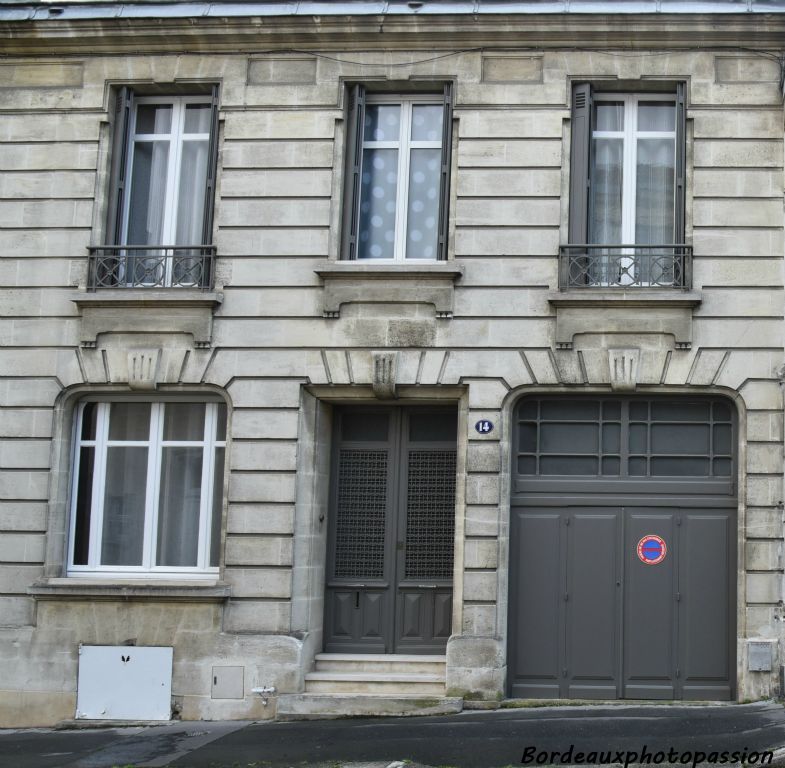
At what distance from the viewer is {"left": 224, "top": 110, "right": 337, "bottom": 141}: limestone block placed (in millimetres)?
14648

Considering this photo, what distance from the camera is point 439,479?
1457 cm

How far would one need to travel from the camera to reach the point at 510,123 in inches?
567

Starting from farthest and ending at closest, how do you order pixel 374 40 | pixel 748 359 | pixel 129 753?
pixel 374 40
pixel 748 359
pixel 129 753

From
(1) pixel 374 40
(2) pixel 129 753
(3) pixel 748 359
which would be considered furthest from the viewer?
(1) pixel 374 40

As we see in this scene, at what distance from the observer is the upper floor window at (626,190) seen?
14102 mm

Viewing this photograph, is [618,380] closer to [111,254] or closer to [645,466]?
[645,466]

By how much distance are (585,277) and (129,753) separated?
6926mm

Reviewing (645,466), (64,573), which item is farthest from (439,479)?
(64,573)

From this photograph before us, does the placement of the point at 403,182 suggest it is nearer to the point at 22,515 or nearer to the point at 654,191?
the point at 654,191

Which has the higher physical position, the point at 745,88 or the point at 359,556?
the point at 745,88

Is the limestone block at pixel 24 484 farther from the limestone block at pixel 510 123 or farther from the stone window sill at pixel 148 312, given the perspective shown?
the limestone block at pixel 510 123

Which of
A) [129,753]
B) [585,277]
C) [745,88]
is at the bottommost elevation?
[129,753]

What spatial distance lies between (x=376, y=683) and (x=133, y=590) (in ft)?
A: 9.43

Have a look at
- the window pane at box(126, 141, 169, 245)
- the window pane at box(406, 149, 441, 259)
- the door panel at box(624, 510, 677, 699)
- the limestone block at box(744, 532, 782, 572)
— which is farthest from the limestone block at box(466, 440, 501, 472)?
the window pane at box(126, 141, 169, 245)
